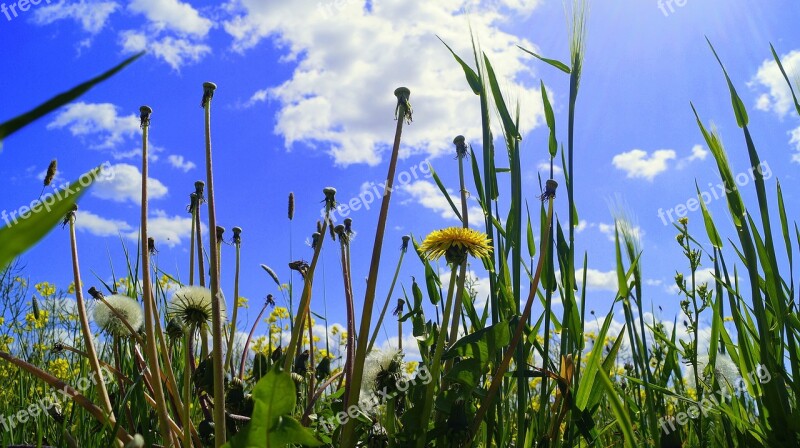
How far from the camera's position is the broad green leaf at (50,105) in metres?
0.25

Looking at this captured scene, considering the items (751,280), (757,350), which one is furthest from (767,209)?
(757,350)

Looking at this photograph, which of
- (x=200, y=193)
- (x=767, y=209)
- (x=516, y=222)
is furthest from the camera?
(x=200, y=193)

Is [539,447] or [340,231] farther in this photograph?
[340,231]

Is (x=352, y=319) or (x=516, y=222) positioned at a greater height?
(x=516, y=222)

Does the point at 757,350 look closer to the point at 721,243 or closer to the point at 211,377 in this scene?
the point at 721,243

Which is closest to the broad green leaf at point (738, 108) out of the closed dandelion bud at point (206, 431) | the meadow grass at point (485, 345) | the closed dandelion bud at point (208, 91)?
the meadow grass at point (485, 345)

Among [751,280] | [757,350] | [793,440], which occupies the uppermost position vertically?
[751,280]

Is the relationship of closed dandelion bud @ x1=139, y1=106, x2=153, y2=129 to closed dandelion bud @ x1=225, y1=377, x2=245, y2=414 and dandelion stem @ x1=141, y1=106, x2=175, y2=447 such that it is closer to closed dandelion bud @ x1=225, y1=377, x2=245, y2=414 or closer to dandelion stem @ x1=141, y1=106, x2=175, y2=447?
dandelion stem @ x1=141, y1=106, x2=175, y2=447

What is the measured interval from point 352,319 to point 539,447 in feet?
2.00

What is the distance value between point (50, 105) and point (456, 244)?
125 cm

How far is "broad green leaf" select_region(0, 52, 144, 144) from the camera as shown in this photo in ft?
0.81

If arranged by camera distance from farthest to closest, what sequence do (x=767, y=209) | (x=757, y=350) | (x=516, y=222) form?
(x=757, y=350)
(x=516, y=222)
(x=767, y=209)

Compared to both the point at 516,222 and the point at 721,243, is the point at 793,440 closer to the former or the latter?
the point at 721,243

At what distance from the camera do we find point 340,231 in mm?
1690
